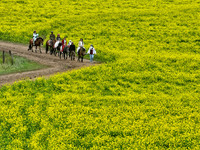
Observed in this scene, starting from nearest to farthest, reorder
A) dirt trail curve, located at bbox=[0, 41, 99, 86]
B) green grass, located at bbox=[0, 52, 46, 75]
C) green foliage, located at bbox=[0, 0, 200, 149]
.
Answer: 1. green foliage, located at bbox=[0, 0, 200, 149]
2. dirt trail curve, located at bbox=[0, 41, 99, 86]
3. green grass, located at bbox=[0, 52, 46, 75]

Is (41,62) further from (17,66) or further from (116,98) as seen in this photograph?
(116,98)

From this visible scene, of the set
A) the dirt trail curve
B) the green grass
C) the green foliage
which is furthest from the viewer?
the green grass

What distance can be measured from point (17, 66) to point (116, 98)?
11752 mm

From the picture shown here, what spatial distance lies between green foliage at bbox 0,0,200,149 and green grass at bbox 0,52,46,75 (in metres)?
4.37

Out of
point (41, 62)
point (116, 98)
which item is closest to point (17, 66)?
point (41, 62)

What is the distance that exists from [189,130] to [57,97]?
982 centimetres

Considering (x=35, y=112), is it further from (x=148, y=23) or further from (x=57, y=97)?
(x=148, y=23)

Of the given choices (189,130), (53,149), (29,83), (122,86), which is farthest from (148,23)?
(53,149)

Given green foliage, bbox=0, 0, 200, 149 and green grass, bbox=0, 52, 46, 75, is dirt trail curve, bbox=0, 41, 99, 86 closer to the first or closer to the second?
green grass, bbox=0, 52, 46, 75

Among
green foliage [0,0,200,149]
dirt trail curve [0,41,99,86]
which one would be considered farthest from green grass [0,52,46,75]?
green foliage [0,0,200,149]

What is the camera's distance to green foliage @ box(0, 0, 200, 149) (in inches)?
671

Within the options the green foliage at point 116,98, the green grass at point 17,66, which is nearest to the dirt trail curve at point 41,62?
the green grass at point 17,66

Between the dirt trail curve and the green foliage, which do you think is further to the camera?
the dirt trail curve

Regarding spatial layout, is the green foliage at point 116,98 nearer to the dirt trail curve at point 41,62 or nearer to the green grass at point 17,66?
the dirt trail curve at point 41,62
